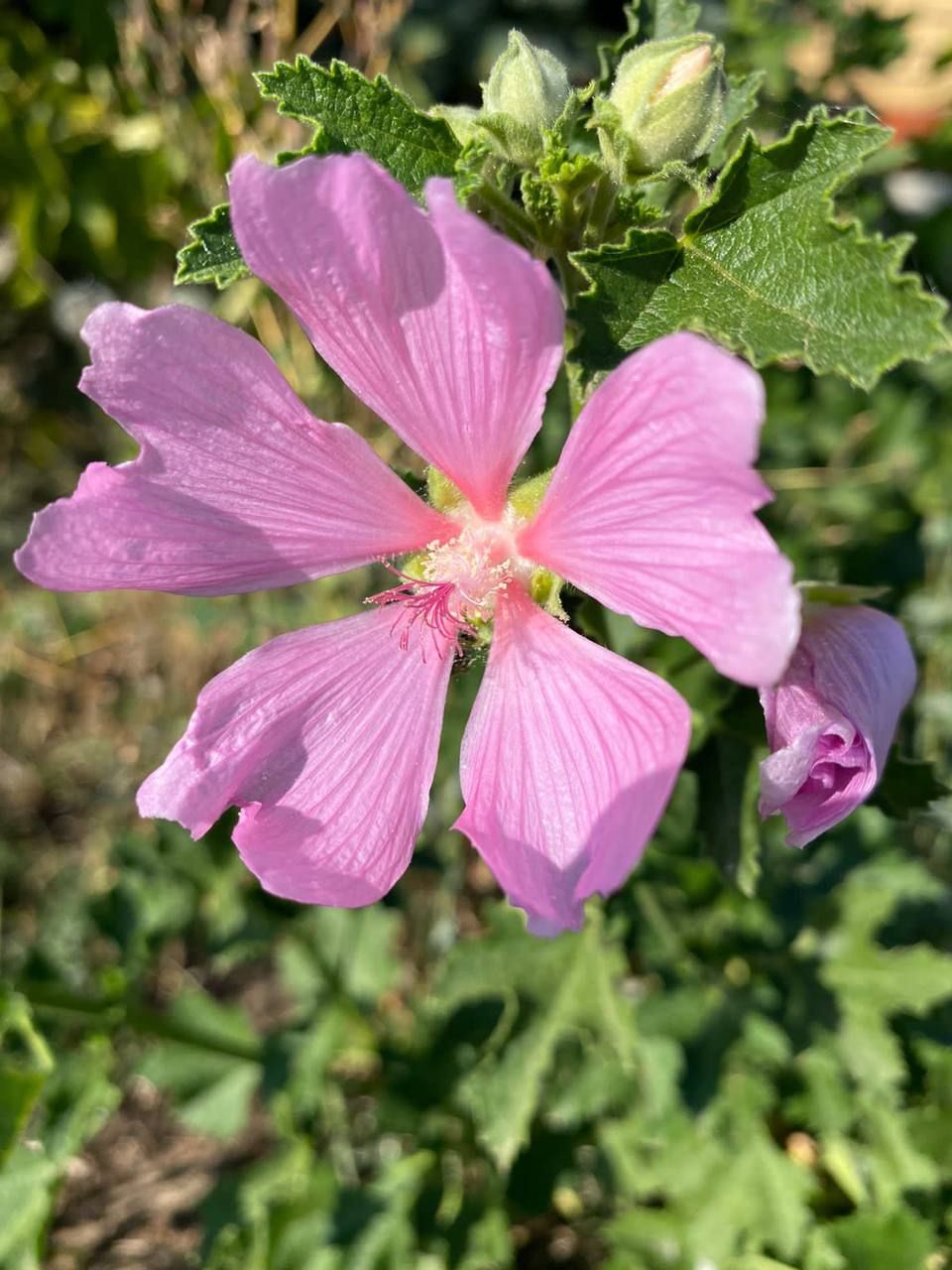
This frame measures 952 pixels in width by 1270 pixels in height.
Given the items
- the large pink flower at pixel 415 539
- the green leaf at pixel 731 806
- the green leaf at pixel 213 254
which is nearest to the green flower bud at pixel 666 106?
the large pink flower at pixel 415 539

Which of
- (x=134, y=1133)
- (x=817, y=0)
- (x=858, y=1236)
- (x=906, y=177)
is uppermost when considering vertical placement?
(x=817, y=0)

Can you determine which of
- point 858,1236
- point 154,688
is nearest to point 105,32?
point 154,688

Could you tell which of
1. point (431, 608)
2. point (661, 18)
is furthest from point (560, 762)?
point (661, 18)

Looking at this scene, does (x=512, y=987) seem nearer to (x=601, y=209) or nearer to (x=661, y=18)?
(x=601, y=209)

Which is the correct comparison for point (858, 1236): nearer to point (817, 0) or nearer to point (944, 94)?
point (817, 0)

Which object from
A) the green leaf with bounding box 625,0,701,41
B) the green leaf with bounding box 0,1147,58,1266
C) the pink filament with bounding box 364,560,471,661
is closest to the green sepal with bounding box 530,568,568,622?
the pink filament with bounding box 364,560,471,661

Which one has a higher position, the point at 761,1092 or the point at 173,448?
the point at 173,448
